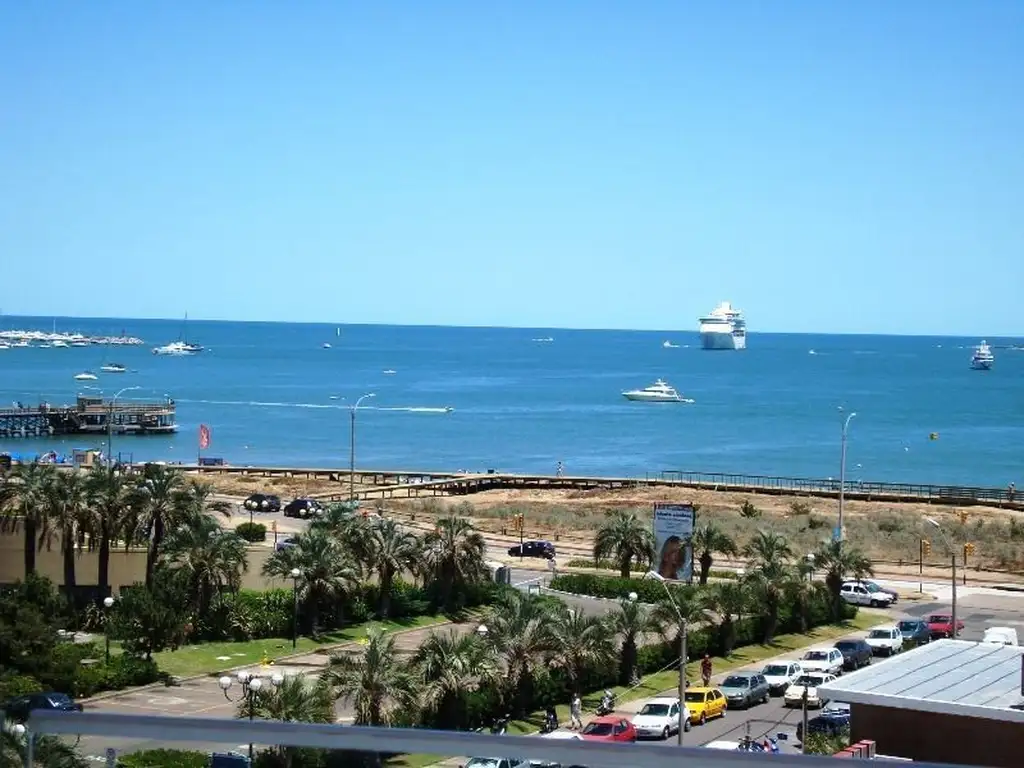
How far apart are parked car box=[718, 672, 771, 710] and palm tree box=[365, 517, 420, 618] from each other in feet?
37.4

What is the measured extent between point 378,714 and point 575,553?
105 feet

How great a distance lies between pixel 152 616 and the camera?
3425 cm

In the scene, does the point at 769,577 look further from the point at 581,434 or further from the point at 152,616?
the point at 581,434

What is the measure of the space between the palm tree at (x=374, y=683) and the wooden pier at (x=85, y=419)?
96.9 meters

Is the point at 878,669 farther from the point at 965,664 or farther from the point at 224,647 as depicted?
the point at 224,647

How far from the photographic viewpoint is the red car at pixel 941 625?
42000mm

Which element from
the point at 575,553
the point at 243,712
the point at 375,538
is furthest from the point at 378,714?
the point at 575,553

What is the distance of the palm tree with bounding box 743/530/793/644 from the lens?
41.2m

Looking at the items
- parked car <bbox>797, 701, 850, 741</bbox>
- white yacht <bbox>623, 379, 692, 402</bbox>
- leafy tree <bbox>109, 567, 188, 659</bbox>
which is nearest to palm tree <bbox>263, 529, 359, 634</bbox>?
leafy tree <bbox>109, 567, 188, 659</bbox>

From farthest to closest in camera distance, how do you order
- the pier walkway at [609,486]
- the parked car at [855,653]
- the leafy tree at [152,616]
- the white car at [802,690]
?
1. the pier walkway at [609,486]
2. the parked car at [855,653]
3. the leafy tree at [152,616]
4. the white car at [802,690]

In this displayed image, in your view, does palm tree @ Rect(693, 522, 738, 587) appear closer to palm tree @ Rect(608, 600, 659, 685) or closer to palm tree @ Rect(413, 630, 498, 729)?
palm tree @ Rect(608, 600, 659, 685)

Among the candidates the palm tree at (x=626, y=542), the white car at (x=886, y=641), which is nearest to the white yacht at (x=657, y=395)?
the palm tree at (x=626, y=542)

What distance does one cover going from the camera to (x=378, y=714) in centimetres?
2725

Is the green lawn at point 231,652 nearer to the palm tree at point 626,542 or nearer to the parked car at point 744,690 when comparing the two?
the parked car at point 744,690
